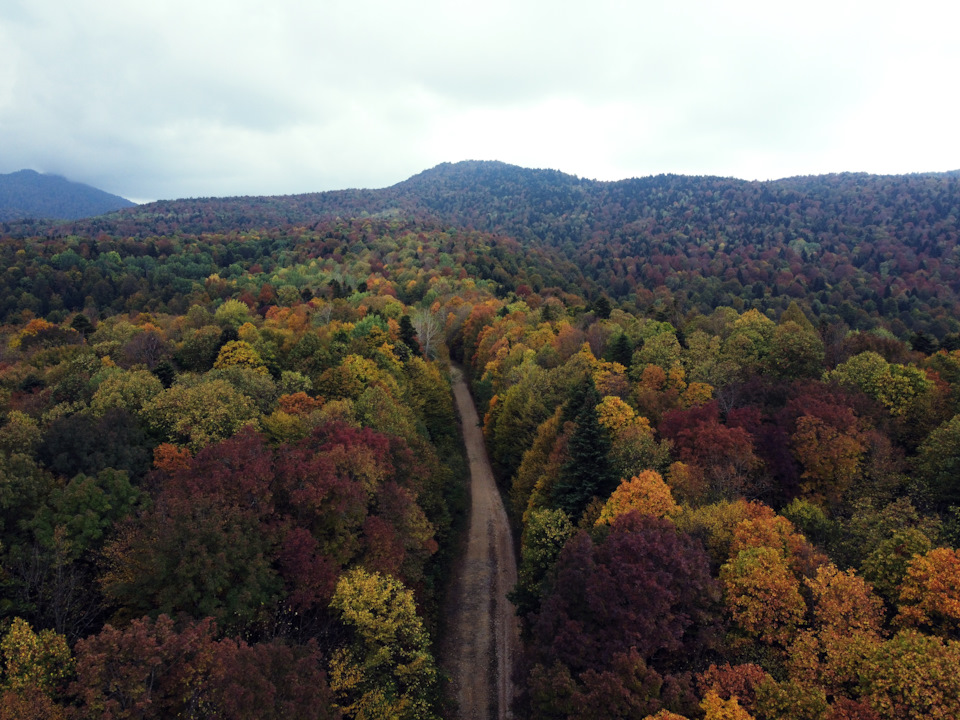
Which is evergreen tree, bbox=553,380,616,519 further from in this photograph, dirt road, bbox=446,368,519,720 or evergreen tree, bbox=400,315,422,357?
evergreen tree, bbox=400,315,422,357

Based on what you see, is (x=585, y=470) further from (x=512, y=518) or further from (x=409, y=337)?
(x=409, y=337)

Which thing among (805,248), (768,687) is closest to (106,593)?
(768,687)

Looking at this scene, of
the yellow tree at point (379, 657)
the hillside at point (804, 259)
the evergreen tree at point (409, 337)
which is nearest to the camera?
the yellow tree at point (379, 657)

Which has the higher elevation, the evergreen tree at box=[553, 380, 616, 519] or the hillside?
the hillside

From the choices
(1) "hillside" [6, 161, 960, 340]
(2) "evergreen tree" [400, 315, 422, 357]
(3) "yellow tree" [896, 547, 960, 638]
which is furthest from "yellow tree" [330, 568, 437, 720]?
(1) "hillside" [6, 161, 960, 340]

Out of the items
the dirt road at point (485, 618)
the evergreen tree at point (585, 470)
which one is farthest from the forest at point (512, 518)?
the dirt road at point (485, 618)

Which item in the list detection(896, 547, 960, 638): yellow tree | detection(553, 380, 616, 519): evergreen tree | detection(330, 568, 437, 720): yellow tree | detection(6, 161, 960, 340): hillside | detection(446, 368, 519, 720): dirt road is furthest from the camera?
detection(6, 161, 960, 340): hillside

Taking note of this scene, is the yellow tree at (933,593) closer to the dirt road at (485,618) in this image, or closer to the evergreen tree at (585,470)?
the evergreen tree at (585,470)

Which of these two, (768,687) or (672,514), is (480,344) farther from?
(768,687)
